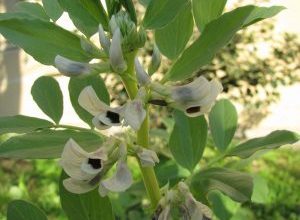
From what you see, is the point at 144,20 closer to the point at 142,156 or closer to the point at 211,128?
the point at 142,156

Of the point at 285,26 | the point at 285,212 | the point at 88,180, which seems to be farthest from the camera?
the point at 285,26

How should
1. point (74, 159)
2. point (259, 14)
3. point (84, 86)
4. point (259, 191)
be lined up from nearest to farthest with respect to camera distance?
point (74, 159)
point (259, 14)
point (84, 86)
point (259, 191)

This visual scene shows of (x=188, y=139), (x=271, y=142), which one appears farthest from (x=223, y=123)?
(x=271, y=142)

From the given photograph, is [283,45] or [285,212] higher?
[283,45]

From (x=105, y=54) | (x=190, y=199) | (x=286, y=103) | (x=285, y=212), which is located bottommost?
(x=285, y=212)

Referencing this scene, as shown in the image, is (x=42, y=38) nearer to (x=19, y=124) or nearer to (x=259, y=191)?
(x=19, y=124)

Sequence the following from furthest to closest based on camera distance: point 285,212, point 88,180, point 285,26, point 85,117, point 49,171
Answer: point 285,26
point 49,171
point 285,212
point 85,117
point 88,180

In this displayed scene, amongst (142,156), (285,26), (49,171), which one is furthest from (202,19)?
(285,26)

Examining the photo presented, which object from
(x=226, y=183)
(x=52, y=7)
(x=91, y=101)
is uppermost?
(x=52, y=7)
